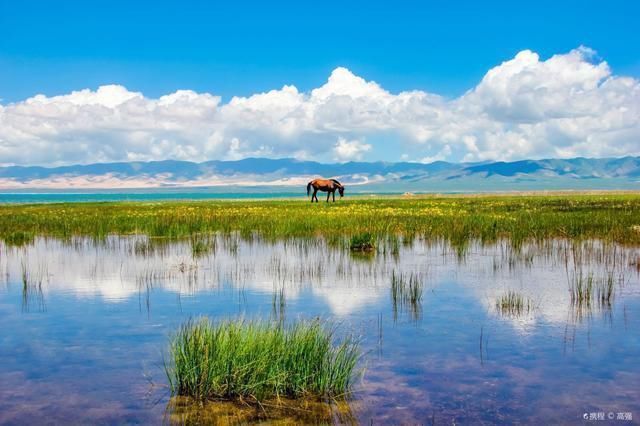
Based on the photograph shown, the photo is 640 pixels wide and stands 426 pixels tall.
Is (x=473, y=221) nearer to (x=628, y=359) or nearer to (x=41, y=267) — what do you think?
(x=41, y=267)

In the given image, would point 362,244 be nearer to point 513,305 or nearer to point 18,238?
point 513,305

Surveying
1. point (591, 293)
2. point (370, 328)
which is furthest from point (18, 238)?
point (591, 293)

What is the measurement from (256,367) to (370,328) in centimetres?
361

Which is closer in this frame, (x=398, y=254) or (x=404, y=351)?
(x=404, y=351)

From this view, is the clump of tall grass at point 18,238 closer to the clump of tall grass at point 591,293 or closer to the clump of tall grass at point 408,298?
the clump of tall grass at point 408,298

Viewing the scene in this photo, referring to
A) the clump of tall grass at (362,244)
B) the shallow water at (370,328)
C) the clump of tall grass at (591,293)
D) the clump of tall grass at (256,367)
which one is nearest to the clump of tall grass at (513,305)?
the shallow water at (370,328)

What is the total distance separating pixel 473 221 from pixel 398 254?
35.7 ft

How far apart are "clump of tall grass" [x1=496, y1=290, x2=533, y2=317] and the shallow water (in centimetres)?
17

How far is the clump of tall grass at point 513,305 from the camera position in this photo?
1224 centimetres

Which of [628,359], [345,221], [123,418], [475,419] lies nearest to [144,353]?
[123,418]

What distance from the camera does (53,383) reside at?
27.9 ft

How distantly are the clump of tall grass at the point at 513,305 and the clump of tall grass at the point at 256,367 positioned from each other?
4.94 m

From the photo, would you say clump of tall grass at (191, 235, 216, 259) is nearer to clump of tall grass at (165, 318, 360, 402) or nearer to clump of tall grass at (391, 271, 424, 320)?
clump of tall grass at (391, 271, 424, 320)

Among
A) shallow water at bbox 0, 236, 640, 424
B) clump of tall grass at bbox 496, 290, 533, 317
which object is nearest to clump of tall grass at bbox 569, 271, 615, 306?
shallow water at bbox 0, 236, 640, 424
